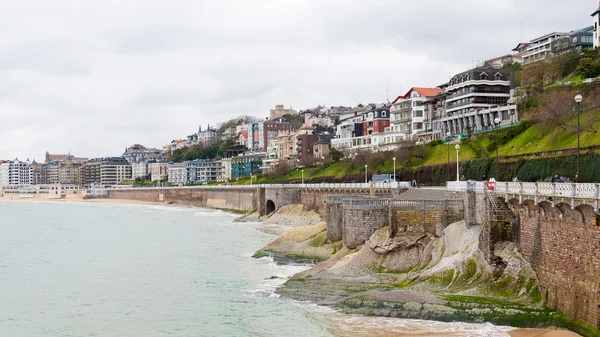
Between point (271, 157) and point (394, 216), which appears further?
point (271, 157)

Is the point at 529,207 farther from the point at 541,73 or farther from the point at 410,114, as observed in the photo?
the point at 410,114

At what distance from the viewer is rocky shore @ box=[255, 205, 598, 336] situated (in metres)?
23.4

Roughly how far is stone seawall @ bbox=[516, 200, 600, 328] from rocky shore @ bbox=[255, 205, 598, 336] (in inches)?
19.9

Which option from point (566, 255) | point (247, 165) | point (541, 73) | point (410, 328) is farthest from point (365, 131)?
point (566, 255)

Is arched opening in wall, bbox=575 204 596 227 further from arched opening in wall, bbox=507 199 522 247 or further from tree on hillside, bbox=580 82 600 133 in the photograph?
tree on hillside, bbox=580 82 600 133

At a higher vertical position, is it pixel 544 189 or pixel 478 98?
pixel 478 98

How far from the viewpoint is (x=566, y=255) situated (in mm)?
22047

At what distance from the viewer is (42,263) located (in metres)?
46.2

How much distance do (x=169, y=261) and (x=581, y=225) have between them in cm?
3076

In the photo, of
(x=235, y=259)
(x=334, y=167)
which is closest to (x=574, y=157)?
(x=235, y=259)

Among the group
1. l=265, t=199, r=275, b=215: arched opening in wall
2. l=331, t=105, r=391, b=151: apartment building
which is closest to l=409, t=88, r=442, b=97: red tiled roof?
l=331, t=105, r=391, b=151: apartment building

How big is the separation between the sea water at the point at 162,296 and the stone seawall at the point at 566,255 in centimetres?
256

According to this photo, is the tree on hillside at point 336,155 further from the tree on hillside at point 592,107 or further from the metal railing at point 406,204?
the metal railing at point 406,204

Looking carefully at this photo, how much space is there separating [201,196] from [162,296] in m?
107
